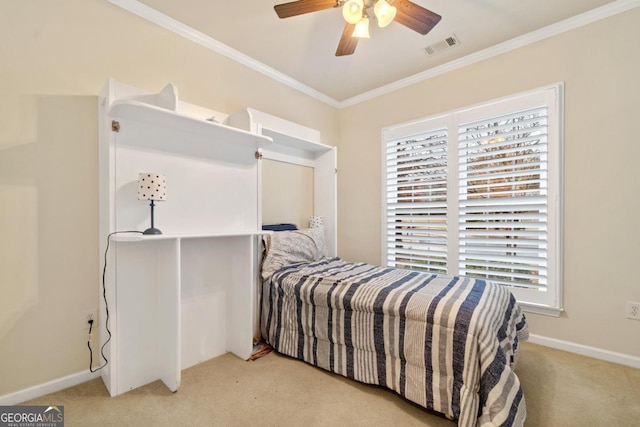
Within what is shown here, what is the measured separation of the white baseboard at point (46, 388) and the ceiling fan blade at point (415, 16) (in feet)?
9.75

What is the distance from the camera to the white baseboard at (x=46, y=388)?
1.62 metres

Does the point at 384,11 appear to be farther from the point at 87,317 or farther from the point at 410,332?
the point at 87,317

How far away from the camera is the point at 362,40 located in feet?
8.29

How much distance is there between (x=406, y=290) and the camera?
5.82 ft

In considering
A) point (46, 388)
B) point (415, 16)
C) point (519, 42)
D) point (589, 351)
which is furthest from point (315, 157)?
point (589, 351)

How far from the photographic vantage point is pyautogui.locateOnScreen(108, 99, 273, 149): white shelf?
1589mm

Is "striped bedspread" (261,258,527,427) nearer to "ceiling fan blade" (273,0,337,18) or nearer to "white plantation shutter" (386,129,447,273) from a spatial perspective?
"white plantation shutter" (386,129,447,273)

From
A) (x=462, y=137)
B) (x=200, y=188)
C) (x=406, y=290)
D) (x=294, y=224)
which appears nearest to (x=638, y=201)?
(x=462, y=137)

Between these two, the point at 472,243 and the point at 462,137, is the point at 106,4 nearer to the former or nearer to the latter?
the point at 462,137

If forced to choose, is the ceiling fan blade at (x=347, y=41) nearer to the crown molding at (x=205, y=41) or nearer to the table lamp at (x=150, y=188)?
the crown molding at (x=205, y=41)

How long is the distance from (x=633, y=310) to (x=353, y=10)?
279 centimetres

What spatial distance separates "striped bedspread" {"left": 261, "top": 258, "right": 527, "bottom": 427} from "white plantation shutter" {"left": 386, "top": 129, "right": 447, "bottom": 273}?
2.85 ft

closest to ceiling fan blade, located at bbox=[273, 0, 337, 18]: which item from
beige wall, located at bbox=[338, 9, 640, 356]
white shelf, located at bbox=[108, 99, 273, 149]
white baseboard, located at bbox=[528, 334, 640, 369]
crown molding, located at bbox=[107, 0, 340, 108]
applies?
white shelf, located at bbox=[108, 99, 273, 149]

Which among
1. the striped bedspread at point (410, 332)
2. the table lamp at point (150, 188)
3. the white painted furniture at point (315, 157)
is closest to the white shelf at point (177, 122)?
the table lamp at point (150, 188)
